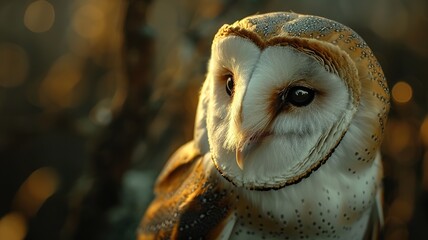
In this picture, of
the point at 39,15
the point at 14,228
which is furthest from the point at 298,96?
the point at 39,15

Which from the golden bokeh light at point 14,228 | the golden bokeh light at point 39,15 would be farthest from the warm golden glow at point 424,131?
the golden bokeh light at point 39,15

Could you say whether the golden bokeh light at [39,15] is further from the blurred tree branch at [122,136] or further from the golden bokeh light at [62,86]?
the blurred tree branch at [122,136]

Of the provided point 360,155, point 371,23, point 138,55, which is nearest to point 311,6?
point 371,23

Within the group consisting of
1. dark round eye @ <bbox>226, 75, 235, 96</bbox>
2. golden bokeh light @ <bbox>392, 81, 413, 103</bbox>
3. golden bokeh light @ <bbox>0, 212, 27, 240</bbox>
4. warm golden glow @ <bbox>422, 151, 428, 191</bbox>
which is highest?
dark round eye @ <bbox>226, 75, 235, 96</bbox>

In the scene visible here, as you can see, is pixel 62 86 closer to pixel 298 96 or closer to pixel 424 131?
pixel 424 131

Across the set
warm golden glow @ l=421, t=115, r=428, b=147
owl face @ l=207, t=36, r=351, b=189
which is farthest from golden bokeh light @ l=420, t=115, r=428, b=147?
owl face @ l=207, t=36, r=351, b=189

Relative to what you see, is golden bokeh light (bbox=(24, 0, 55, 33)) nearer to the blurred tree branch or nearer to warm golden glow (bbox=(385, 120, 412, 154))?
the blurred tree branch
